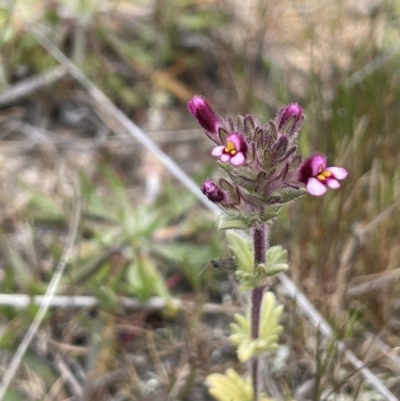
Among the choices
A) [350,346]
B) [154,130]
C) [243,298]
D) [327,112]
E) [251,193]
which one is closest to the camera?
[251,193]

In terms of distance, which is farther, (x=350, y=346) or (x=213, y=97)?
(x=213, y=97)

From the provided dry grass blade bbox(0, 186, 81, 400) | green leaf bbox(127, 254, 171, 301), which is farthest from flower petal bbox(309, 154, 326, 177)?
dry grass blade bbox(0, 186, 81, 400)

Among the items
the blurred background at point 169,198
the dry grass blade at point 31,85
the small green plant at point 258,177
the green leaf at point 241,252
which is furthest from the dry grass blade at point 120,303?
the dry grass blade at point 31,85

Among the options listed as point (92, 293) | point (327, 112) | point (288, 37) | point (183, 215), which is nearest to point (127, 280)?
point (92, 293)

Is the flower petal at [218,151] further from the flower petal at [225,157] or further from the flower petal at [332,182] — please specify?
the flower petal at [332,182]

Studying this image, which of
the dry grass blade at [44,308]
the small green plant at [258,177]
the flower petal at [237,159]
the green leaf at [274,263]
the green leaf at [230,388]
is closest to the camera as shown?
the flower petal at [237,159]

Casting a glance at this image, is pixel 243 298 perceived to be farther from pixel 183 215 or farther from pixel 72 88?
pixel 72 88
